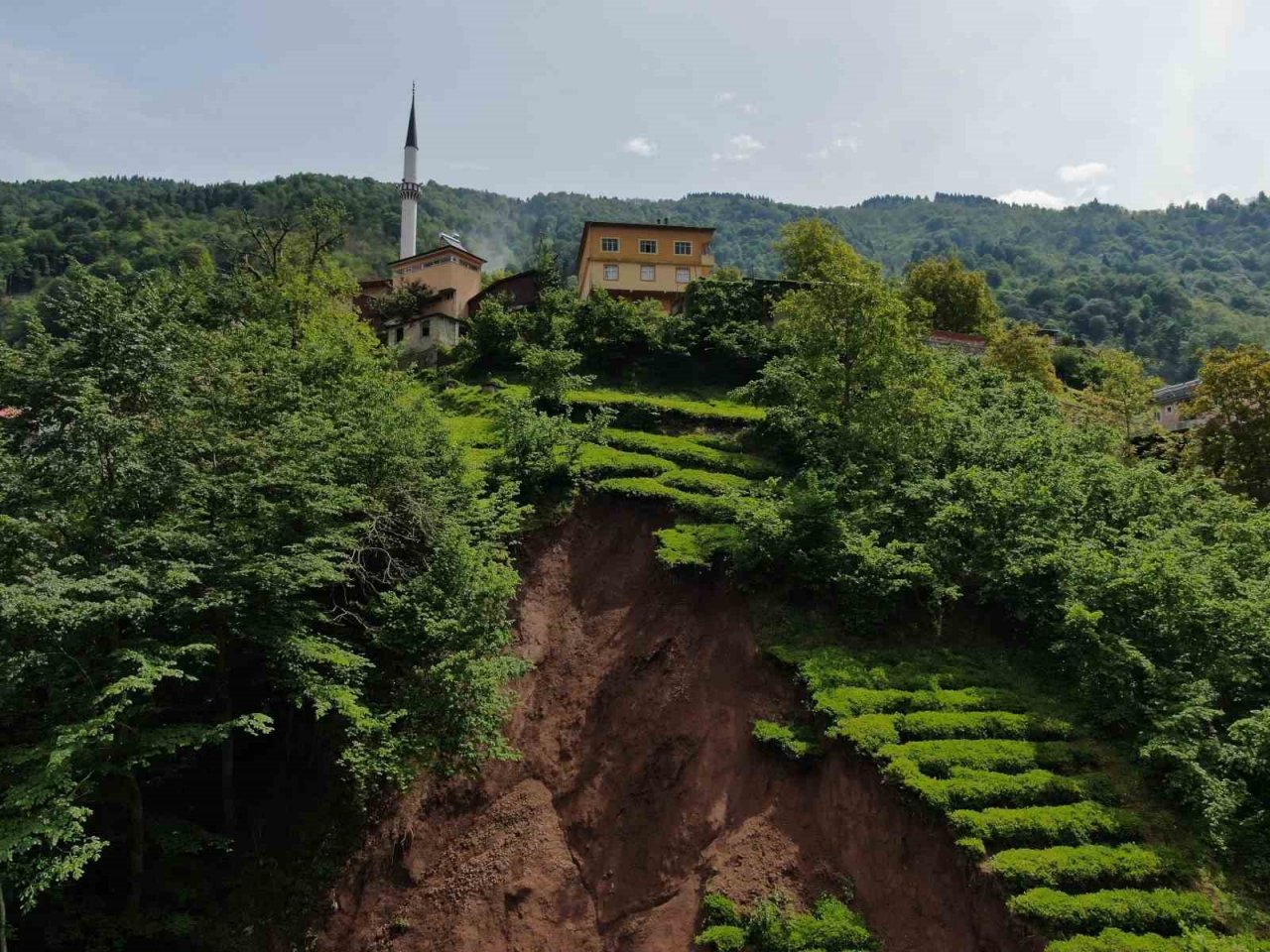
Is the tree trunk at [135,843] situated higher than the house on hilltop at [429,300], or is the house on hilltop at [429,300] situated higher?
the house on hilltop at [429,300]

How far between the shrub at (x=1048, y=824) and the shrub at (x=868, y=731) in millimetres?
2058

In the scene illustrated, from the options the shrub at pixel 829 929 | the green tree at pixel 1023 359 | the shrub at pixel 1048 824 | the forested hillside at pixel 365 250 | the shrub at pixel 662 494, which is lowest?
the shrub at pixel 829 929

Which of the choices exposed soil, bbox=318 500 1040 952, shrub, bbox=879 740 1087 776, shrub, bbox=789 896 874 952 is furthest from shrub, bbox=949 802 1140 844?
shrub, bbox=789 896 874 952

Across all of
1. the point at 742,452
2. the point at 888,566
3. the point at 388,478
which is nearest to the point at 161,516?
the point at 388,478

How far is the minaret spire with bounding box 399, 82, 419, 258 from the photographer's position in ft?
193

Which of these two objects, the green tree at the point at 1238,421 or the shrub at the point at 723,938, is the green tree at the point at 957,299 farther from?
the shrub at the point at 723,938

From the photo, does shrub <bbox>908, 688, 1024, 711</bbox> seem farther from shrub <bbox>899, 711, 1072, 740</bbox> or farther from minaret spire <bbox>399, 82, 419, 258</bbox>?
minaret spire <bbox>399, 82, 419, 258</bbox>

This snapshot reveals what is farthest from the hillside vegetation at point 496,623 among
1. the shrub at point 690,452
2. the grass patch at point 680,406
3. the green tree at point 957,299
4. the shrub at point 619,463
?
the green tree at point 957,299

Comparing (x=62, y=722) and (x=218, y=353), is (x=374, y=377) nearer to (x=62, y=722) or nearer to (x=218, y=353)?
(x=218, y=353)

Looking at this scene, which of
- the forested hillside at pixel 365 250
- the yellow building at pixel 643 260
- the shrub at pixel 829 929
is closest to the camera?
the shrub at pixel 829 929

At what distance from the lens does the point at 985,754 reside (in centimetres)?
1705

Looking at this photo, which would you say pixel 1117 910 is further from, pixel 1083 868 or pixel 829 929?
pixel 829 929

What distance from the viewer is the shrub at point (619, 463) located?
88.8 ft

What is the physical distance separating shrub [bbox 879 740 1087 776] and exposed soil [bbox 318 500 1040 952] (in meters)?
0.82
